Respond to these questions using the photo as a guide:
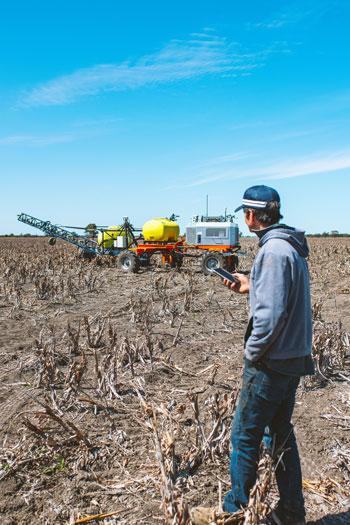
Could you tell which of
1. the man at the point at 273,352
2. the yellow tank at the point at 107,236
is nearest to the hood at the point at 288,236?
the man at the point at 273,352

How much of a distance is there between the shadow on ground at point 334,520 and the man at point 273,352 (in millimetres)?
296

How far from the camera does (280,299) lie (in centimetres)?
216

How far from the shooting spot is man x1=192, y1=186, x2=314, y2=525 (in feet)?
7.18

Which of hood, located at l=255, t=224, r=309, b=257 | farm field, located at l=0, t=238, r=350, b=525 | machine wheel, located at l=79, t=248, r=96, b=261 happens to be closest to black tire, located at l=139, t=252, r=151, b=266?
machine wheel, located at l=79, t=248, r=96, b=261

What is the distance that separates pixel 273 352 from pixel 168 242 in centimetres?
1225

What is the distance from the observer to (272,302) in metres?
2.16

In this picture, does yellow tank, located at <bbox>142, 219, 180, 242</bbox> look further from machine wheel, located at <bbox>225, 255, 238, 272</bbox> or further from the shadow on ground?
the shadow on ground

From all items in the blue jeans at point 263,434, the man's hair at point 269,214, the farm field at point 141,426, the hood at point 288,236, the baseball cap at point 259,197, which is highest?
the baseball cap at point 259,197

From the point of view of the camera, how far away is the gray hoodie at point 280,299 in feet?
7.11

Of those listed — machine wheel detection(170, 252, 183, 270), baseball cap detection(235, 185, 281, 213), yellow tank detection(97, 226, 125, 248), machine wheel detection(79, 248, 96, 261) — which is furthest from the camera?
machine wheel detection(79, 248, 96, 261)

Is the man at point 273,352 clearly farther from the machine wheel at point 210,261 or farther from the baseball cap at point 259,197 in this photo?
the machine wheel at point 210,261

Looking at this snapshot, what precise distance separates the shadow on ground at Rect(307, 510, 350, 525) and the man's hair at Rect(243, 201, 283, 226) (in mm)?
1930

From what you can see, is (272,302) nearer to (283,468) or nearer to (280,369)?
(280,369)

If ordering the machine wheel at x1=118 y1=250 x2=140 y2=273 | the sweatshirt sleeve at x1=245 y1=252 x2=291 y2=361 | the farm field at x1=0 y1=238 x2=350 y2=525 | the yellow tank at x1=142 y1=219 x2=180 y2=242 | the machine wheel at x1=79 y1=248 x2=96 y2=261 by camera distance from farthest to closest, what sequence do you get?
1. the machine wheel at x1=79 y1=248 x2=96 y2=261
2. the yellow tank at x1=142 y1=219 x2=180 y2=242
3. the machine wheel at x1=118 y1=250 x2=140 y2=273
4. the farm field at x1=0 y1=238 x2=350 y2=525
5. the sweatshirt sleeve at x1=245 y1=252 x2=291 y2=361
